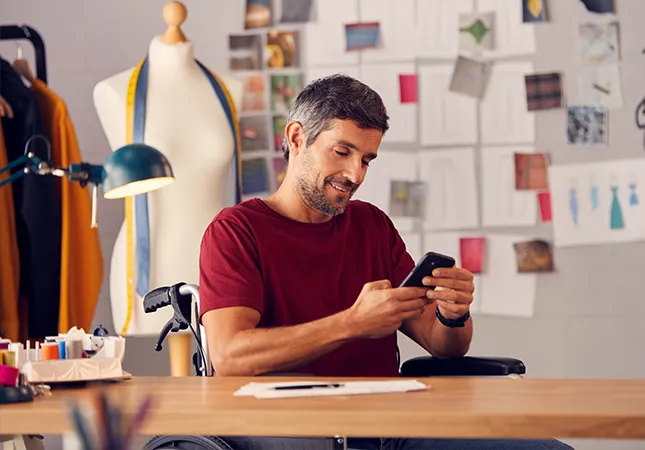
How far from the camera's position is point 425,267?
6.48ft

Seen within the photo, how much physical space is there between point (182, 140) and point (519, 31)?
1512 mm

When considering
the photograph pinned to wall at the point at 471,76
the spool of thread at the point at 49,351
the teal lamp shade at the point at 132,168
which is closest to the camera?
the spool of thread at the point at 49,351

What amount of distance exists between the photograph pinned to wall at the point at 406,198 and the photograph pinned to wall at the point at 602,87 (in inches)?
29.8

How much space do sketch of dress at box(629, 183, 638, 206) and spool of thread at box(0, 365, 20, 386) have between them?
2917 millimetres

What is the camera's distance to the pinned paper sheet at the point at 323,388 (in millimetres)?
1488

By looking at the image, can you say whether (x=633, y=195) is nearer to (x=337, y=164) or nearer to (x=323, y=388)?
(x=337, y=164)

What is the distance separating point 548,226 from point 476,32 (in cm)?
85

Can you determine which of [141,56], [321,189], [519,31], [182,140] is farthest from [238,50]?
[321,189]

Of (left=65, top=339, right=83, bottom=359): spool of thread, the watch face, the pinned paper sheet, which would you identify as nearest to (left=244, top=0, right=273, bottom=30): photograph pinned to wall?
the watch face

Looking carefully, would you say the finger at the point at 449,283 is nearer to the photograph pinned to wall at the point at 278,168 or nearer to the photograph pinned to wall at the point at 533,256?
the photograph pinned to wall at the point at 533,256

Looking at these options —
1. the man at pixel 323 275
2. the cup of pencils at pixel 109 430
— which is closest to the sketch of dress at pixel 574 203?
the man at pixel 323 275

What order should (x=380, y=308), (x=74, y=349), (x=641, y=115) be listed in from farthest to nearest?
(x=641, y=115)
(x=380, y=308)
(x=74, y=349)

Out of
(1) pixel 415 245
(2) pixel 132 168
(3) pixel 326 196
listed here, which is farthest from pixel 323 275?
(1) pixel 415 245

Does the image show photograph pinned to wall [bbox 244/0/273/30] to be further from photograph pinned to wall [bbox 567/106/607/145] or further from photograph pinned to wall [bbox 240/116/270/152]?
photograph pinned to wall [bbox 567/106/607/145]
